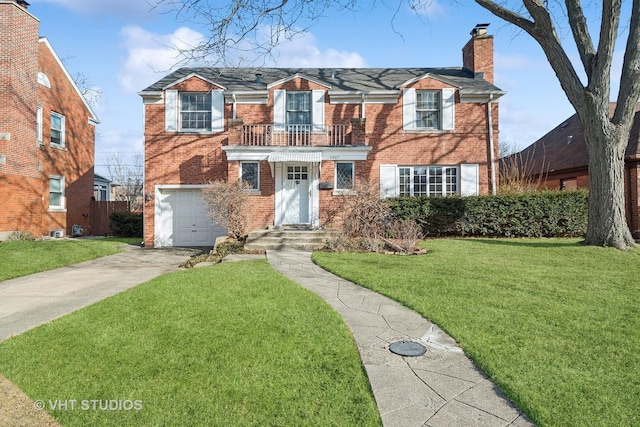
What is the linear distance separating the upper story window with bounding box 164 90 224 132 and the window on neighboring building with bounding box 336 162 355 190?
5.27m

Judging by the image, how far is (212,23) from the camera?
9.49 meters

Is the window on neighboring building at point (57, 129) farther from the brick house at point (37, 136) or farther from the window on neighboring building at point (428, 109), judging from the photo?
the window on neighboring building at point (428, 109)

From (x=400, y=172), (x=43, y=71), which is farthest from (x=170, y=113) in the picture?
(x=400, y=172)

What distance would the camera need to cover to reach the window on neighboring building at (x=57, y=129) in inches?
720

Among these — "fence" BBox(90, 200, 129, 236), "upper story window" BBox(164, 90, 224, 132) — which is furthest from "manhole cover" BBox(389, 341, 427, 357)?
"fence" BBox(90, 200, 129, 236)

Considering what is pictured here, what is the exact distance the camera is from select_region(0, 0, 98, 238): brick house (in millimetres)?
14648

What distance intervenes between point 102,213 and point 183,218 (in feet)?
27.7

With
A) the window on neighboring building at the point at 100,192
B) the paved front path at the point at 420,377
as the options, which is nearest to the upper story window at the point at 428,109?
the paved front path at the point at 420,377

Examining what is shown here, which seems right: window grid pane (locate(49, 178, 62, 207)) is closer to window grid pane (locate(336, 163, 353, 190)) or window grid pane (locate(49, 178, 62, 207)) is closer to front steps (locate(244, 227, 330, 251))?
front steps (locate(244, 227, 330, 251))

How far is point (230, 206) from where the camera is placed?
12.1 meters

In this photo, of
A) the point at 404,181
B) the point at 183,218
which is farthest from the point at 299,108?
the point at 183,218

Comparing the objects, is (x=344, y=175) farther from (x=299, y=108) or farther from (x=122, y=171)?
(x=122, y=171)

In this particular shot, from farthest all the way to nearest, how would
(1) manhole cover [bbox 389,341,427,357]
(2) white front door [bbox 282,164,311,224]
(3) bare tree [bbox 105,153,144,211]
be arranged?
(3) bare tree [bbox 105,153,144,211], (2) white front door [bbox 282,164,311,224], (1) manhole cover [bbox 389,341,427,357]

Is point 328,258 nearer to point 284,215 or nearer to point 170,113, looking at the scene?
point 284,215
